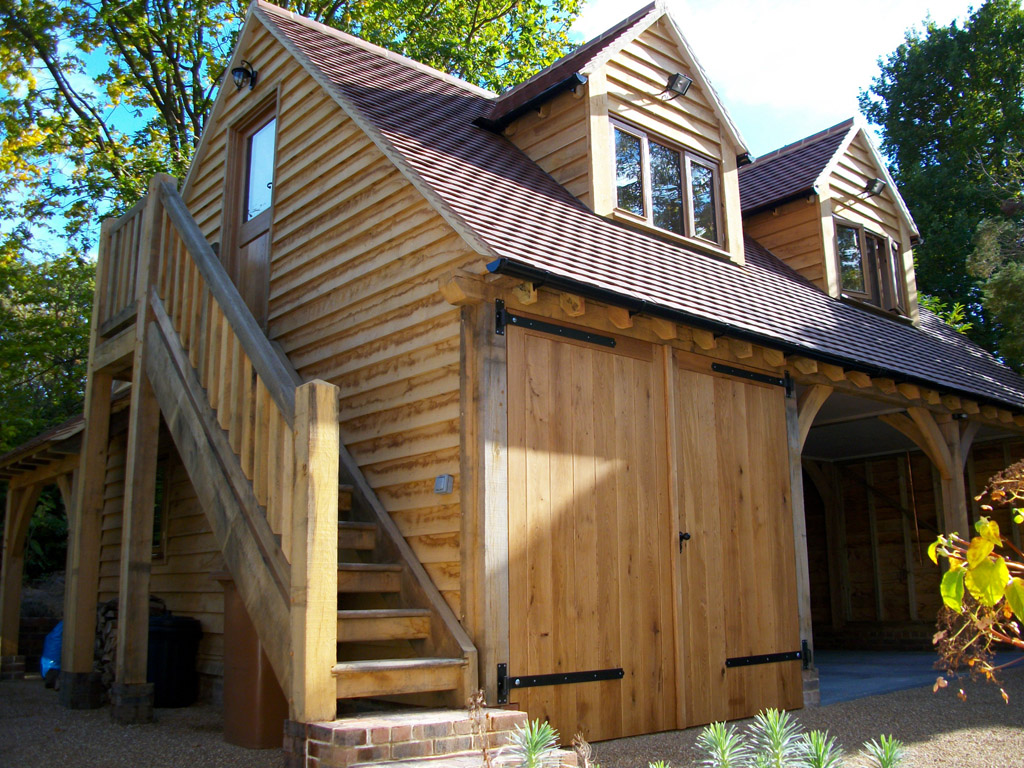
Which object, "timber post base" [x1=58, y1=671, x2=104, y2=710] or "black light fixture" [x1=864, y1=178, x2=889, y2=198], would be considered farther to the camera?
"black light fixture" [x1=864, y1=178, x2=889, y2=198]

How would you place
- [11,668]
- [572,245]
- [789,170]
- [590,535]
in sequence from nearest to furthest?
[590,535] < [572,245] < [11,668] < [789,170]

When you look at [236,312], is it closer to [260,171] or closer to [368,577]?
[368,577]

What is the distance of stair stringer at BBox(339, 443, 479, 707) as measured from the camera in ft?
16.4

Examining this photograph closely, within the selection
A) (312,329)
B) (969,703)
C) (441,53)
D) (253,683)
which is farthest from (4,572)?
(441,53)

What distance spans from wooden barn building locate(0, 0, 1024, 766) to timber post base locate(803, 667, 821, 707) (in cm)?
3

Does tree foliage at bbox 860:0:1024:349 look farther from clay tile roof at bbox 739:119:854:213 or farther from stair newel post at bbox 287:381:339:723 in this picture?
stair newel post at bbox 287:381:339:723

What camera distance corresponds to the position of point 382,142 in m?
6.47

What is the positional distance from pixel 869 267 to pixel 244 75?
7703 mm

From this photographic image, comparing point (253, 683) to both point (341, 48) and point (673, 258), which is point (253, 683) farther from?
point (341, 48)

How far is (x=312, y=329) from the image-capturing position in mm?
7332

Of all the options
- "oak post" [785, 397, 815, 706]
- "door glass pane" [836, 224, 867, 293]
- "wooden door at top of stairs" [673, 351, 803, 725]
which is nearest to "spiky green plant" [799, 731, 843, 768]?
"wooden door at top of stairs" [673, 351, 803, 725]

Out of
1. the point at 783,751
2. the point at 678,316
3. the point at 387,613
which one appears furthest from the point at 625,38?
the point at 783,751

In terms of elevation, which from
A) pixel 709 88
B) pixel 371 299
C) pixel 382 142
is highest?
pixel 709 88

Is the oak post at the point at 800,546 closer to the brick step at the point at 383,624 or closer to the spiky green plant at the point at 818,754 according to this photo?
the brick step at the point at 383,624
